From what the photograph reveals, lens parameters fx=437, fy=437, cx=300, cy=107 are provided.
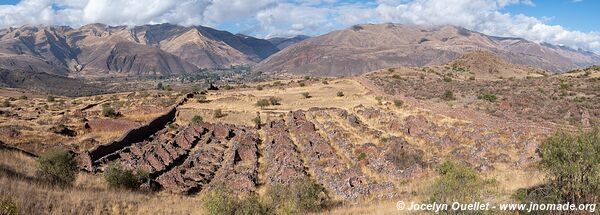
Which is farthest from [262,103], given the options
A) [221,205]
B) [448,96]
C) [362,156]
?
[221,205]

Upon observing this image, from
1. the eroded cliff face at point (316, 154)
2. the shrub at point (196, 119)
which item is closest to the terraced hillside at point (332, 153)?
the eroded cliff face at point (316, 154)

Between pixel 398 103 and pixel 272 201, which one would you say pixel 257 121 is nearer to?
pixel 398 103

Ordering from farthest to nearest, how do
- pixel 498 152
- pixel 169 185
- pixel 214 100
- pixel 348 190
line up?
pixel 214 100
pixel 498 152
pixel 169 185
pixel 348 190

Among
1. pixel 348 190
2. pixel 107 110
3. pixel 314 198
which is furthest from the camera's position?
pixel 107 110

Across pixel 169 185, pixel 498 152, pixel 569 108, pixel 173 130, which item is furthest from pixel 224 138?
pixel 569 108

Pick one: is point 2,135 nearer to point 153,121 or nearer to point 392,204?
point 153,121

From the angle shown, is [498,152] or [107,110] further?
[107,110]

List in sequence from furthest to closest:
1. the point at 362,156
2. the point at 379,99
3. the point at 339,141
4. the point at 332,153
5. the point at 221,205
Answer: the point at 379,99 → the point at 339,141 → the point at 332,153 → the point at 362,156 → the point at 221,205
